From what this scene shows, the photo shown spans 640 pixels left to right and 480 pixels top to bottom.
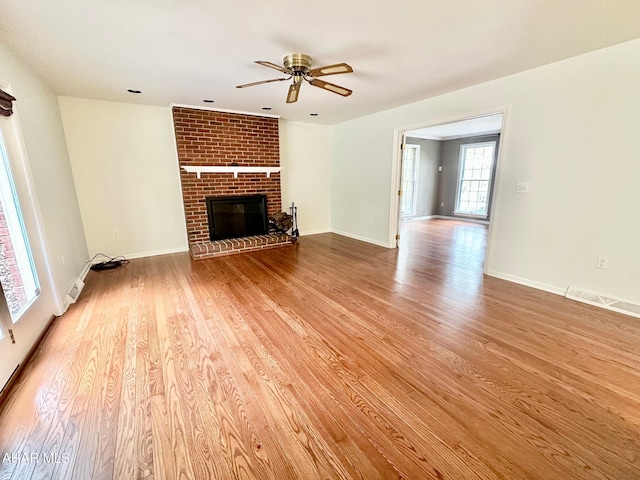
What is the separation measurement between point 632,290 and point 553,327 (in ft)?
3.25

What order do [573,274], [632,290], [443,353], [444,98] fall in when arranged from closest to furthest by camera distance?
[443,353] < [632,290] < [573,274] < [444,98]

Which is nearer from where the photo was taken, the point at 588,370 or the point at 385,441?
the point at 385,441

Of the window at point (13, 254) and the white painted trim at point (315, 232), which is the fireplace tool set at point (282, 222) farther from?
the window at point (13, 254)

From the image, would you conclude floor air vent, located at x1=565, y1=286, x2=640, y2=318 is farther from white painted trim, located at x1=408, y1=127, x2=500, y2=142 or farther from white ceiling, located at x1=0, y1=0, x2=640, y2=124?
white painted trim, located at x1=408, y1=127, x2=500, y2=142

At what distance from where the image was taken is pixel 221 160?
4738 mm

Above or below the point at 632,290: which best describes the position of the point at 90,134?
above

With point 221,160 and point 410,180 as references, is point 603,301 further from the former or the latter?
point 410,180

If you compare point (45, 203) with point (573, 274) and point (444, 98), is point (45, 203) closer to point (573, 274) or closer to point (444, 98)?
point (444, 98)

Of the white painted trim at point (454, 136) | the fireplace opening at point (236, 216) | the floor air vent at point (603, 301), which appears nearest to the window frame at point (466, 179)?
the white painted trim at point (454, 136)

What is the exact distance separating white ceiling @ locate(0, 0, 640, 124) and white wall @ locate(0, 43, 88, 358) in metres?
0.26

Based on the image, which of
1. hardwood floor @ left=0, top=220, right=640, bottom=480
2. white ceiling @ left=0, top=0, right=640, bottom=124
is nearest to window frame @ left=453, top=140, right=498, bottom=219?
white ceiling @ left=0, top=0, right=640, bottom=124

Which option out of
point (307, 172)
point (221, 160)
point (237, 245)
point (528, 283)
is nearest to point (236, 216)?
point (237, 245)

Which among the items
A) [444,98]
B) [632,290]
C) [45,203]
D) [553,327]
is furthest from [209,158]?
[632,290]

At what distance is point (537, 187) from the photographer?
300cm
